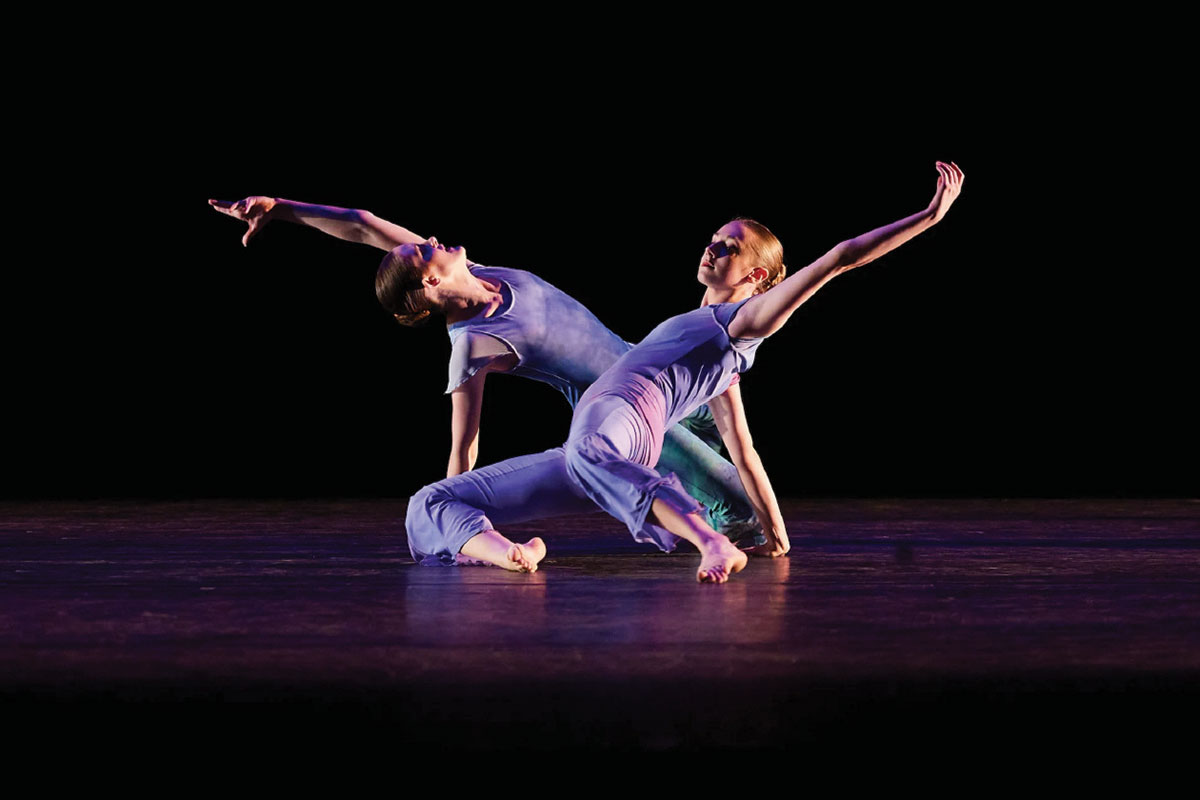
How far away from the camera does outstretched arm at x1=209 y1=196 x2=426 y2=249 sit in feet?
10.1

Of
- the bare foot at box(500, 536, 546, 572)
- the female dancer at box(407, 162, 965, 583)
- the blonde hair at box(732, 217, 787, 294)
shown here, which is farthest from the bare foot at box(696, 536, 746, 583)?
the blonde hair at box(732, 217, 787, 294)

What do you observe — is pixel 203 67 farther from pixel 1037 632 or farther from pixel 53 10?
pixel 1037 632

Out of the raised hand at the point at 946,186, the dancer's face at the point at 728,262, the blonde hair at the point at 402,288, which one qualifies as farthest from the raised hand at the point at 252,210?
the raised hand at the point at 946,186

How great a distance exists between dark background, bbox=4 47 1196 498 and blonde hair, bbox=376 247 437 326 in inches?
85.1

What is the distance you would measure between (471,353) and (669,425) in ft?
1.47

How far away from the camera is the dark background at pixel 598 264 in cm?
494

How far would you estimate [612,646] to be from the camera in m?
1.81

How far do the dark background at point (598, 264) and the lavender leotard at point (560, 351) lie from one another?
198 centimetres

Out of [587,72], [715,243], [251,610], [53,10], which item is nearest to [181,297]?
[53,10]

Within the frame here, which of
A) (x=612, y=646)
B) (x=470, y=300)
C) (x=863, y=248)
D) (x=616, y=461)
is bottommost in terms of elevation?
(x=612, y=646)

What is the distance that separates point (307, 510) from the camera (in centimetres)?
421

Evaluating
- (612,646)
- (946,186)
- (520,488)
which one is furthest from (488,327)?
(612,646)

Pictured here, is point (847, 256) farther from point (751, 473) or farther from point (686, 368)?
point (751, 473)

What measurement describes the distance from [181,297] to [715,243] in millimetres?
2812
